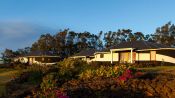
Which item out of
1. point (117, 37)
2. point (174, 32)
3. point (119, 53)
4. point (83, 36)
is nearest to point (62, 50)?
point (83, 36)

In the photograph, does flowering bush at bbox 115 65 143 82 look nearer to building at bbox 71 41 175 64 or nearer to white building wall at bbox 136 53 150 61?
building at bbox 71 41 175 64

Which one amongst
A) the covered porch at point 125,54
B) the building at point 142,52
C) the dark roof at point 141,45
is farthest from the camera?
the covered porch at point 125,54

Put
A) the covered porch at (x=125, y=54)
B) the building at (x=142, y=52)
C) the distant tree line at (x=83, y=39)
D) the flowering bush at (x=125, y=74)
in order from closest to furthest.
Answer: the flowering bush at (x=125, y=74) → the building at (x=142, y=52) → the covered porch at (x=125, y=54) → the distant tree line at (x=83, y=39)

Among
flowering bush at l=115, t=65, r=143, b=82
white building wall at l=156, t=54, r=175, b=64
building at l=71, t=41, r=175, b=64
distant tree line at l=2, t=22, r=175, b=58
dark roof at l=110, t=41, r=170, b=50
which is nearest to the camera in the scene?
flowering bush at l=115, t=65, r=143, b=82

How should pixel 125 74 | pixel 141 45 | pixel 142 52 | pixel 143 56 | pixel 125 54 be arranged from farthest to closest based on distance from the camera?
1. pixel 125 54
2. pixel 141 45
3. pixel 142 52
4. pixel 143 56
5. pixel 125 74

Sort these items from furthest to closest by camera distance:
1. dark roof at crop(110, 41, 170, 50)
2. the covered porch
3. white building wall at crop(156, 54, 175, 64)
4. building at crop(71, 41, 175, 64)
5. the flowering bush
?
1. the covered porch
2. dark roof at crop(110, 41, 170, 50)
3. building at crop(71, 41, 175, 64)
4. white building wall at crop(156, 54, 175, 64)
5. the flowering bush

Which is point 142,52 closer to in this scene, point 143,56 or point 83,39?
point 143,56

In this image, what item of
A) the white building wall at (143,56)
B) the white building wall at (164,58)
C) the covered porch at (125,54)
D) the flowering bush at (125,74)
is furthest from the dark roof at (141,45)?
the flowering bush at (125,74)

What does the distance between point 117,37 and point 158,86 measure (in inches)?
3723

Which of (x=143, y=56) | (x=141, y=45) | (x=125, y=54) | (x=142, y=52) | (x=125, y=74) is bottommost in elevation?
(x=125, y=74)

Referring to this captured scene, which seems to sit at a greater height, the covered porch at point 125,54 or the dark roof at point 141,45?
the dark roof at point 141,45

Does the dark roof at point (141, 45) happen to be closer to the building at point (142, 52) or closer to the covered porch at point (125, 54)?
the building at point (142, 52)

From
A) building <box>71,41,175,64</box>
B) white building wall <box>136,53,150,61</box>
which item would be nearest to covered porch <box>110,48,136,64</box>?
building <box>71,41,175,64</box>

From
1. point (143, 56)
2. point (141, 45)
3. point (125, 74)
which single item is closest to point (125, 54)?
point (141, 45)
